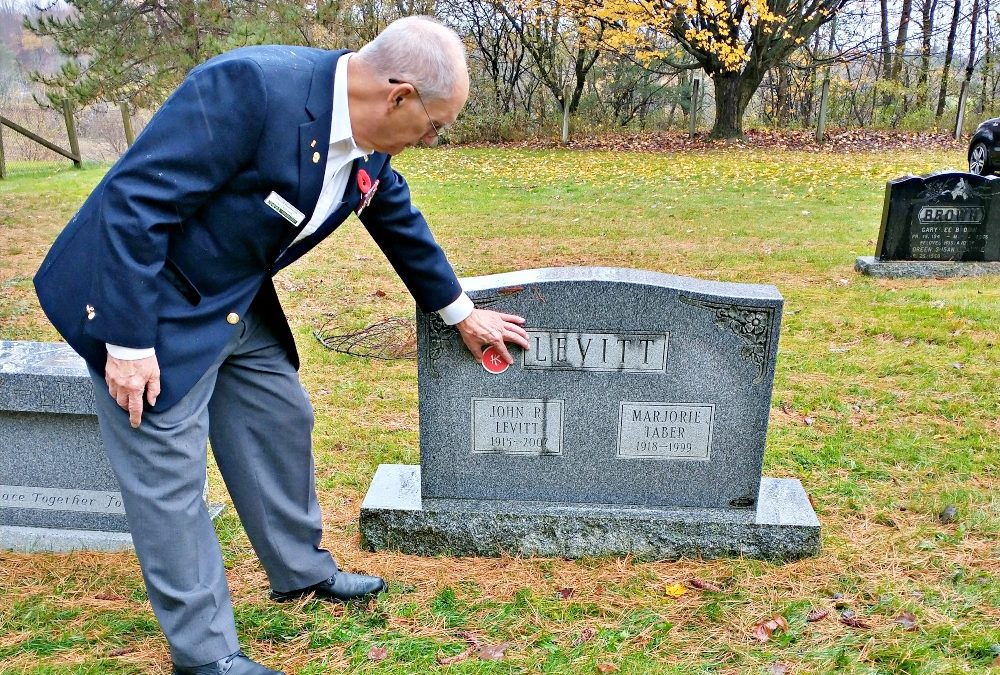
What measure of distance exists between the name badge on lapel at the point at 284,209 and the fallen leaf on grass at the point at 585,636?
160cm

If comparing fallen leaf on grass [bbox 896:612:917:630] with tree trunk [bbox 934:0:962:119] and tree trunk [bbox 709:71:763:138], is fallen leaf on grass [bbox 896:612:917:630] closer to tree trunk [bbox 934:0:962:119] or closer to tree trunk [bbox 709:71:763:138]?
tree trunk [bbox 709:71:763:138]

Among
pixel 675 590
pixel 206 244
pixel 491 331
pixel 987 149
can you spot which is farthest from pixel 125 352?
pixel 987 149

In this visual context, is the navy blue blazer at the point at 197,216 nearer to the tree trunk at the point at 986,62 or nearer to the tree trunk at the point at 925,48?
the tree trunk at the point at 986,62

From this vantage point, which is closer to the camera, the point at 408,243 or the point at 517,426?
the point at 408,243

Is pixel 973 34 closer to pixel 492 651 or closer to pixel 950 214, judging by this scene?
pixel 950 214

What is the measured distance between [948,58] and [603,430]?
22929 millimetres

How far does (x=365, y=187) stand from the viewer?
232 centimetres

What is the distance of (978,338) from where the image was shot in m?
5.48

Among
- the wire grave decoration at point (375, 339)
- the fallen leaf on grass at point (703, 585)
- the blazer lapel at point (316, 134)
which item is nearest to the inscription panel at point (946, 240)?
the wire grave decoration at point (375, 339)

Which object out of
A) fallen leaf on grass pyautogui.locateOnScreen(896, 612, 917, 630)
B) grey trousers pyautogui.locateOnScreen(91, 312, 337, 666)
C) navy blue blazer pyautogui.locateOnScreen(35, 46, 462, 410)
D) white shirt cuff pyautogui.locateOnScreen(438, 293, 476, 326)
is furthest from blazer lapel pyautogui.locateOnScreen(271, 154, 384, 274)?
fallen leaf on grass pyautogui.locateOnScreen(896, 612, 917, 630)

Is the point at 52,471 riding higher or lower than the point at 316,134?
lower

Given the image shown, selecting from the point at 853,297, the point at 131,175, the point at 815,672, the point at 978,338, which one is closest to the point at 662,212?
the point at 853,297

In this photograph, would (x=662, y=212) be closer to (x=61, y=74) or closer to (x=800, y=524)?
(x=800, y=524)

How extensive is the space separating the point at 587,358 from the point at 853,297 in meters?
4.33
